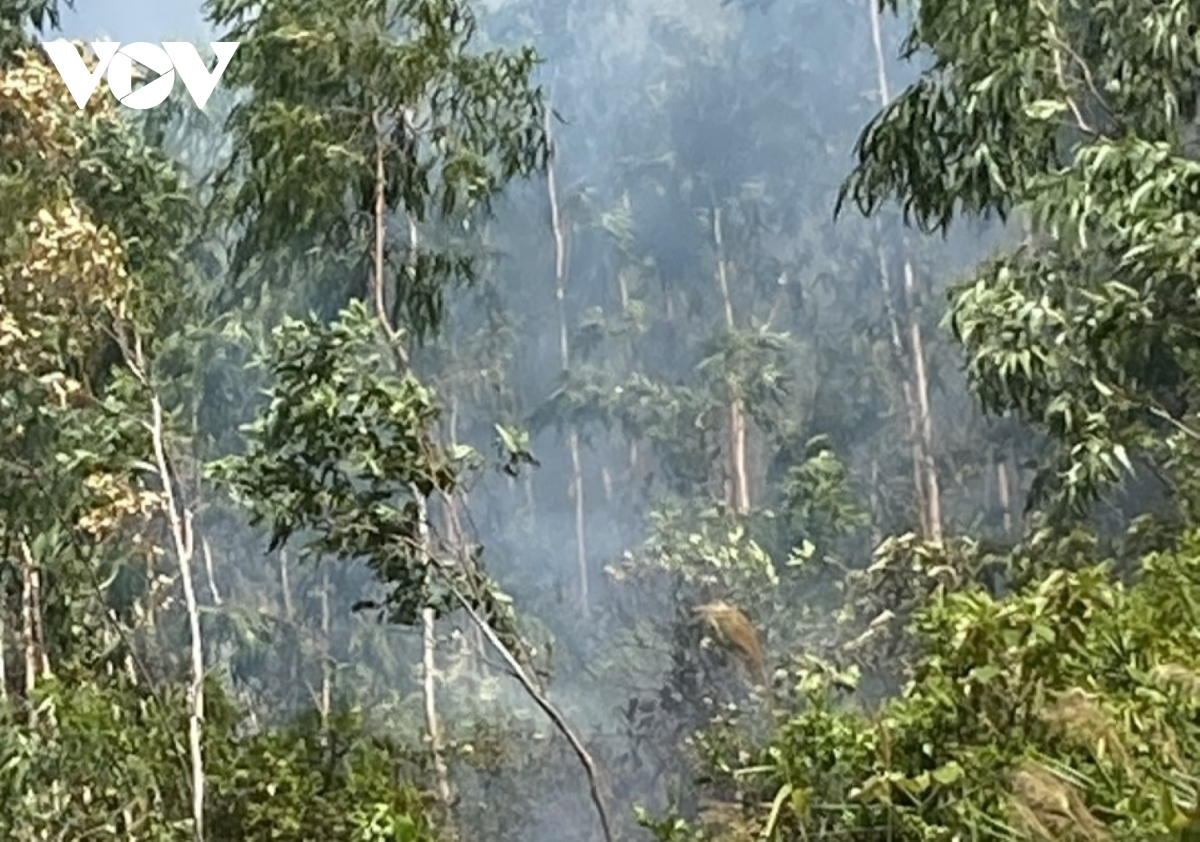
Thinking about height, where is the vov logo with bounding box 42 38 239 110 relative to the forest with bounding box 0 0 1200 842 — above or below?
above

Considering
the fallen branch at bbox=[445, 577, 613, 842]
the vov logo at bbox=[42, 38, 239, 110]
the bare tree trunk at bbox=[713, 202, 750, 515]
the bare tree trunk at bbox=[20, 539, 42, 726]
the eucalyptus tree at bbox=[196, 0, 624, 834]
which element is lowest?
the fallen branch at bbox=[445, 577, 613, 842]

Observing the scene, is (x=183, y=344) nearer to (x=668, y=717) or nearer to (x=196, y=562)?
(x=196, y=562)

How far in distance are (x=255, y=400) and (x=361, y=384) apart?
0.23m

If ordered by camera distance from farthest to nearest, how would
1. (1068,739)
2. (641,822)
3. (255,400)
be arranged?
(255,400)
(641,822)
(1068,739)

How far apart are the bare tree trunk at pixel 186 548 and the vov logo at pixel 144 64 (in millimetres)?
496

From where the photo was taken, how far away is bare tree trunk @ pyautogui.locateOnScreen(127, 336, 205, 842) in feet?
10.4

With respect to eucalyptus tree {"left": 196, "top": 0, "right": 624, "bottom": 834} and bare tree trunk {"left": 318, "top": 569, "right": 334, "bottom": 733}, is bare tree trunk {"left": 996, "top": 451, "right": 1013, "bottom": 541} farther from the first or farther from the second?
bare tree trunk {"left": 318, "top": 569, "right": 334, "bottom": 733}

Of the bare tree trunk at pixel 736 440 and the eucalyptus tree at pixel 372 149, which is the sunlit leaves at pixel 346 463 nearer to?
the eucalyptus tree at pixel 372 149

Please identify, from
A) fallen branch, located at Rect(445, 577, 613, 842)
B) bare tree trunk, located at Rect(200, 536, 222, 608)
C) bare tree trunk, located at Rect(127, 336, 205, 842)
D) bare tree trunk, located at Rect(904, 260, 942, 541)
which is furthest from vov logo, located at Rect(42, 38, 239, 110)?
bare tree trunk, located at Rect(904, 260, 942, 541)

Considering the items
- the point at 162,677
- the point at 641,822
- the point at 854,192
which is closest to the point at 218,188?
the point at 162,677

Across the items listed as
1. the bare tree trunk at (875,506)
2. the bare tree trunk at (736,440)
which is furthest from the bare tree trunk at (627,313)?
the bare tree trunk at (875,506)

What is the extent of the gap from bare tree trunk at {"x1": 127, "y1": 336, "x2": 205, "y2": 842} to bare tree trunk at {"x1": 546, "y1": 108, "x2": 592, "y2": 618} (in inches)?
28.7

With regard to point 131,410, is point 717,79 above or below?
above

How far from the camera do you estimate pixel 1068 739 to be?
241 centimetres
